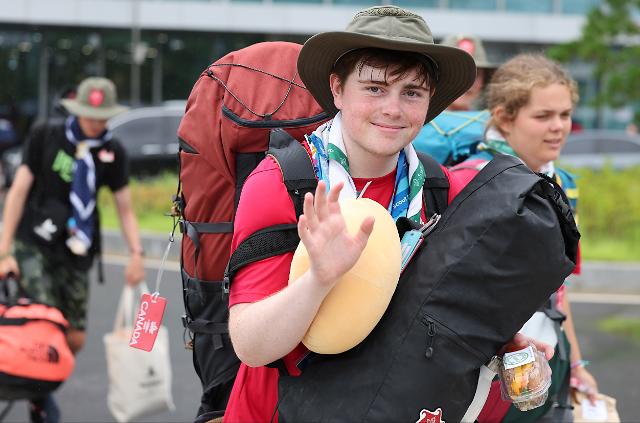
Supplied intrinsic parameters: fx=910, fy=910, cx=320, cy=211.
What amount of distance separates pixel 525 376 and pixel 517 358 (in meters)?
0.05

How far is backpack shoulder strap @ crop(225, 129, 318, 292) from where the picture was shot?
6.47ft

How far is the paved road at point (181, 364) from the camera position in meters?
5.49

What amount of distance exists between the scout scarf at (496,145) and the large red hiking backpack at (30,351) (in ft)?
6.62

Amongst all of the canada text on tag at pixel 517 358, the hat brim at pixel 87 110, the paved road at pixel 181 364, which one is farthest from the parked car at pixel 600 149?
the canada text on tag at pixel 517 358

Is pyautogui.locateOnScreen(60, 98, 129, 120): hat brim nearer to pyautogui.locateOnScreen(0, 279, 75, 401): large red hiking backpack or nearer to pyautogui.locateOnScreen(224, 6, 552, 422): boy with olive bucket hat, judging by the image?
pyautogui.locateOnScreen(0, 279, 75, 401): large red hiking backpack

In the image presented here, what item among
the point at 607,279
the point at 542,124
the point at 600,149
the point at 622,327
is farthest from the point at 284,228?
the point at 600,149

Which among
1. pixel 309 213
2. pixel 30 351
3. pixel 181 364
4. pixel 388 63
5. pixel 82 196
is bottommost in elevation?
pixel 181 364

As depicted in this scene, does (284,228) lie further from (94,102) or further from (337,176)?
(94,102)

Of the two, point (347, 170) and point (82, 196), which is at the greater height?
point (347, 170)

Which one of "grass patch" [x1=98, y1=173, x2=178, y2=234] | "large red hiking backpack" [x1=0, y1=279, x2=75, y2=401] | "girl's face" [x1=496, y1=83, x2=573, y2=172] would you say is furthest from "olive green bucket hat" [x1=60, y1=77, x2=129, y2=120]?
"grass patch" [x1=98, y1=173, x2=178, y2=234]

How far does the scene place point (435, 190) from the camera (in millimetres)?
2295

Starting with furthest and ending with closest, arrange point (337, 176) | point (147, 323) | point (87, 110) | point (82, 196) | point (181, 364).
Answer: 1. point (181, 364)
2. point (87, 110)
3. point (82, 196)
4. point (147, 323)
5. point (337, 176)

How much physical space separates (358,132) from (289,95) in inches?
24.6

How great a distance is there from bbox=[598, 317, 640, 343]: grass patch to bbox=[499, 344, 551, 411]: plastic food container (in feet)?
17.9
